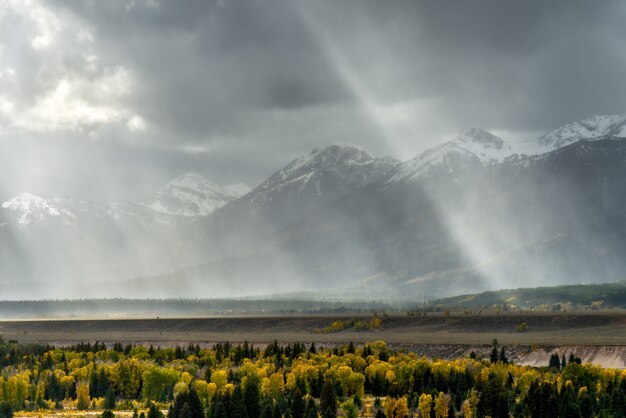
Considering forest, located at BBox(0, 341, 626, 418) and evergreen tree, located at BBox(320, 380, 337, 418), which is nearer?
forest, located at BBox(0, 341, 626, 418)

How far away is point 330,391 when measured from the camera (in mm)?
147875

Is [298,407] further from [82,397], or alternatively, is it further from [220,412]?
[82,397]

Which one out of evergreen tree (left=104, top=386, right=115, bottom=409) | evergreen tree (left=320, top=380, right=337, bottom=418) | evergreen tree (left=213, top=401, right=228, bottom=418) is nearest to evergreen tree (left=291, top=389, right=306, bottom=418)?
evergreen tree (left=320, top=380, right=337, bottom=418)

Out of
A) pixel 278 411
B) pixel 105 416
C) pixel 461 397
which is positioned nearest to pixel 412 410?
pixel 461 397

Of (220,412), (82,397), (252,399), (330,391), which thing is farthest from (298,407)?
(82,397)

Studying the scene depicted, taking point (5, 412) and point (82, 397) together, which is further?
point (82, 397)

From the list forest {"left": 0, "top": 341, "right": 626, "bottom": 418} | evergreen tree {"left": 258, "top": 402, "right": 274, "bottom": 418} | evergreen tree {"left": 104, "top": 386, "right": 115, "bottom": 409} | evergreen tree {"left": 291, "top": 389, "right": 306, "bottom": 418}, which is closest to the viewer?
evergreen tree {"left": 258, "top": 402, "right": 274, "bottom": 418}

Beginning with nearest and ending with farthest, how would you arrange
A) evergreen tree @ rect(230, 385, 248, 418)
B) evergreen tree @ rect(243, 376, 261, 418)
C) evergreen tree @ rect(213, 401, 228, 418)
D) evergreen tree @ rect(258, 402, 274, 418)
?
evergreen tree @ rect(258, 402, 274, 418), evergreen tree @ rect(213, 401, 228, 418), evergreen tree @ rect(230, 385, 248, 418), evergreen tree @ rect(243, 376, 261, 418)

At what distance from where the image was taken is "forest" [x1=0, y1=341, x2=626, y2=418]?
465 ft

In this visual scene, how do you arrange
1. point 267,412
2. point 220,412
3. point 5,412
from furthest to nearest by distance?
point 5,412 < point 267,412 < point 220,412

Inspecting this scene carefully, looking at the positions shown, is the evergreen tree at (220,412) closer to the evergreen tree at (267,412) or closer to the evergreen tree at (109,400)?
the evergreen tree at (267,412)

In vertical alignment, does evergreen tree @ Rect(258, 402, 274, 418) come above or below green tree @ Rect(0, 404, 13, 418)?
below

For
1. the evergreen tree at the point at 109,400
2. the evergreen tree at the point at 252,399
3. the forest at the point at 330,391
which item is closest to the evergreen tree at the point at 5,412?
the forest at the point at 330,391

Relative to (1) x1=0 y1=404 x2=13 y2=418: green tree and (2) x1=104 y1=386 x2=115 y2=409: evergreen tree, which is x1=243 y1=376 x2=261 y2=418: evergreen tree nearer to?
(2) x1=104 y1=386 x2=115 y2=409: evergreen tree
